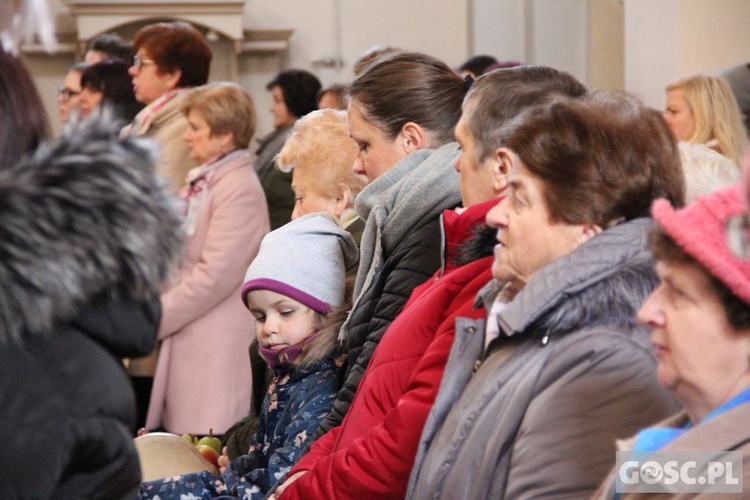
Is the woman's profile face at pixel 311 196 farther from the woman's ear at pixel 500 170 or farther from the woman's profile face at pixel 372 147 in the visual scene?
the woman's ear at pixel 500 170

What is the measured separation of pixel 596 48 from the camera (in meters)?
8.09

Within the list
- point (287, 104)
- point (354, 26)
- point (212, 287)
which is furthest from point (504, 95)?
point (354, 26)

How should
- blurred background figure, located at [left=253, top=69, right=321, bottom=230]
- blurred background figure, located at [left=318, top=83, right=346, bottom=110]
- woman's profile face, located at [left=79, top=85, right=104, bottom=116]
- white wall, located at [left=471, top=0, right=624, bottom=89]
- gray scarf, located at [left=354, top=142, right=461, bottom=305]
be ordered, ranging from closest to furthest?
1. gray scarf, located at [left=354, top=142, right=461, bottom=305]
2. woman's profile face, located at [left=79, top=85, right=104, bottom=116]
3. blurred background figure, located at [left=253, top=69, right=321, bottom=230]
4. blurred background figure, located at [left=318, top=83, right=346, bottom=110]
5. white wall, located at [left=471, top=0, right=624, bottom=89]

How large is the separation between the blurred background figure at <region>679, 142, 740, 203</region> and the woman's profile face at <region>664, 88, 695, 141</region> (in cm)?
212

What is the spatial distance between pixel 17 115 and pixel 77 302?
25cm

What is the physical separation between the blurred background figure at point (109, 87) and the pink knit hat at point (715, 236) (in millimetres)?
3780

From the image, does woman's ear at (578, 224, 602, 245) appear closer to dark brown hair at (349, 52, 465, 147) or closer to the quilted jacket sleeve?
the quilted jacket sleeve

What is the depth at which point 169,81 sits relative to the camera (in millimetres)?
4852

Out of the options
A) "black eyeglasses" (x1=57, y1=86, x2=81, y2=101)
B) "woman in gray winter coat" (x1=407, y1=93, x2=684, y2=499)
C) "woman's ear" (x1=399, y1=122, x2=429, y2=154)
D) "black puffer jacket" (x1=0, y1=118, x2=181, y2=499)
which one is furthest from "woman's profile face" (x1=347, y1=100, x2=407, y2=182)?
"black eyeglasses" (x1=57, y1=86, x2=81, y2=101)

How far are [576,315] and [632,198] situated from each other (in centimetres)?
23

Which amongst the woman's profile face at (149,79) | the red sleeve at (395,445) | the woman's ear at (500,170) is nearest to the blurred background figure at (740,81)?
the woman's profile face at (149,79)

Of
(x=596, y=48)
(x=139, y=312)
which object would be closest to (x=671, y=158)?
(x=139, y=312)

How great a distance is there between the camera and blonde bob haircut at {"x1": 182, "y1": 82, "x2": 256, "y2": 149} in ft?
14.2

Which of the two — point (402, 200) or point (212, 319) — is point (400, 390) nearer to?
point (402, 200)
